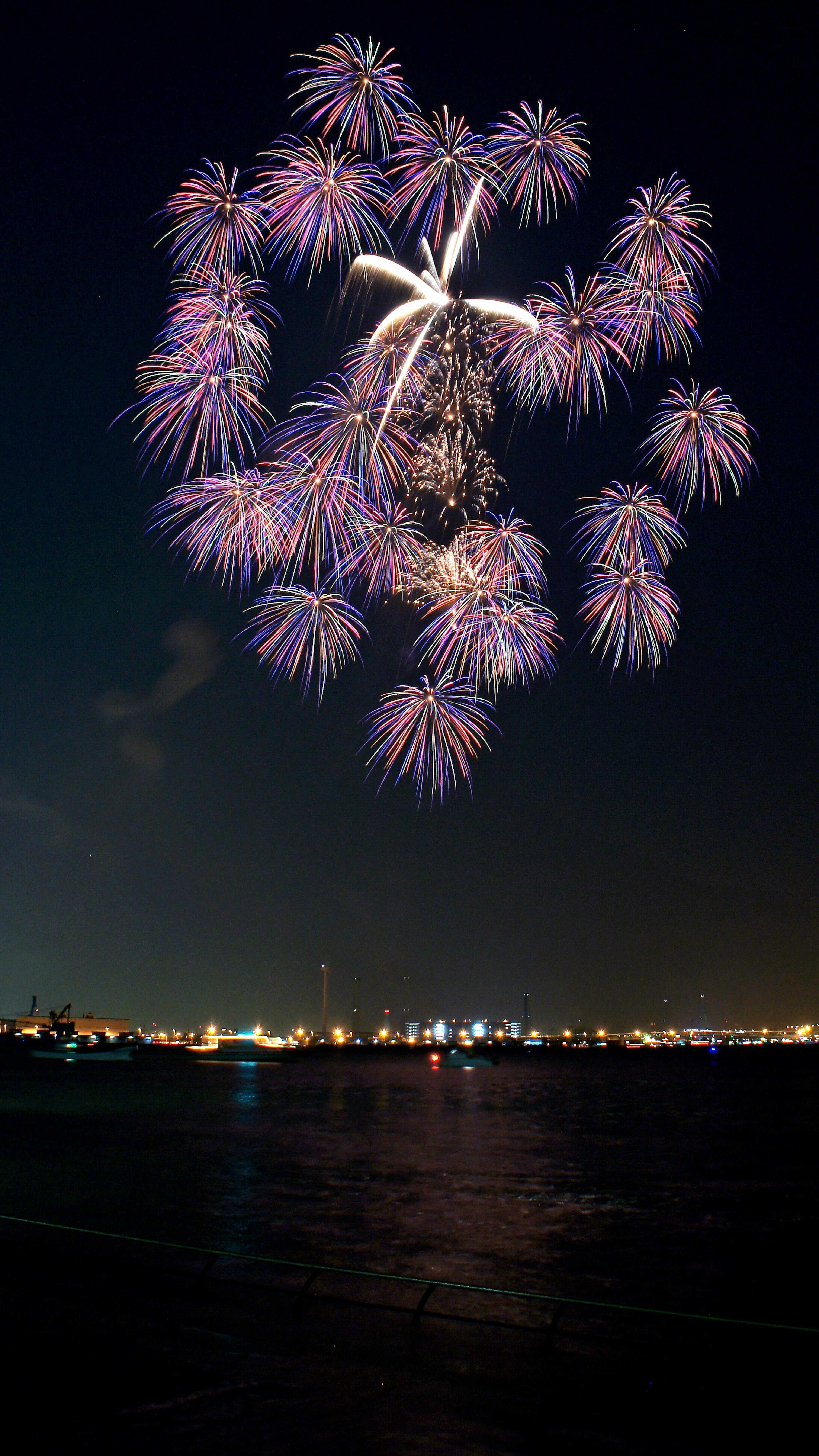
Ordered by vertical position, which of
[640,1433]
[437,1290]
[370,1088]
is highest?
[640,1433]

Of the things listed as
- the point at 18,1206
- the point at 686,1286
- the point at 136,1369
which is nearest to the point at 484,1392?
the point at 136,1369

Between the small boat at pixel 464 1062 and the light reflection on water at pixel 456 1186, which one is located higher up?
the light reflection on water at pixel 456 1186

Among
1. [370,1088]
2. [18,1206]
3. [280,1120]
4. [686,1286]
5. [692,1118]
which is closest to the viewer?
[686,1286]

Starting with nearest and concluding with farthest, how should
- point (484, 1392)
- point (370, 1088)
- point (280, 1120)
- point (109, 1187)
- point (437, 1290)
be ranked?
1. point (484, 1392)
2. point (437, 1290)
3. point (109, 1187)
4. point (280, 1120)
5. point (370, 1088)

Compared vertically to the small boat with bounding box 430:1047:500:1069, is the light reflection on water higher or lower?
higher

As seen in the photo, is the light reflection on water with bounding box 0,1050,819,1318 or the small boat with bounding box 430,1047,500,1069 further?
the small boat with bounding box 430,1047,500,1069

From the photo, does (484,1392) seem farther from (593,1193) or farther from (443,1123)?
(443,1123)

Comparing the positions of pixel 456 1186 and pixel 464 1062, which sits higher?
pixel 456 1186

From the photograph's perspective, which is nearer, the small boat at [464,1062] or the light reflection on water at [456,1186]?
the light reflection on water at [456,1186]

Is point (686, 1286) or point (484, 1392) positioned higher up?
point (484, 1392)

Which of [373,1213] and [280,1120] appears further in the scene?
[280,1120]

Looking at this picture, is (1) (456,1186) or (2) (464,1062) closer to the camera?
(1) (456,1186)
